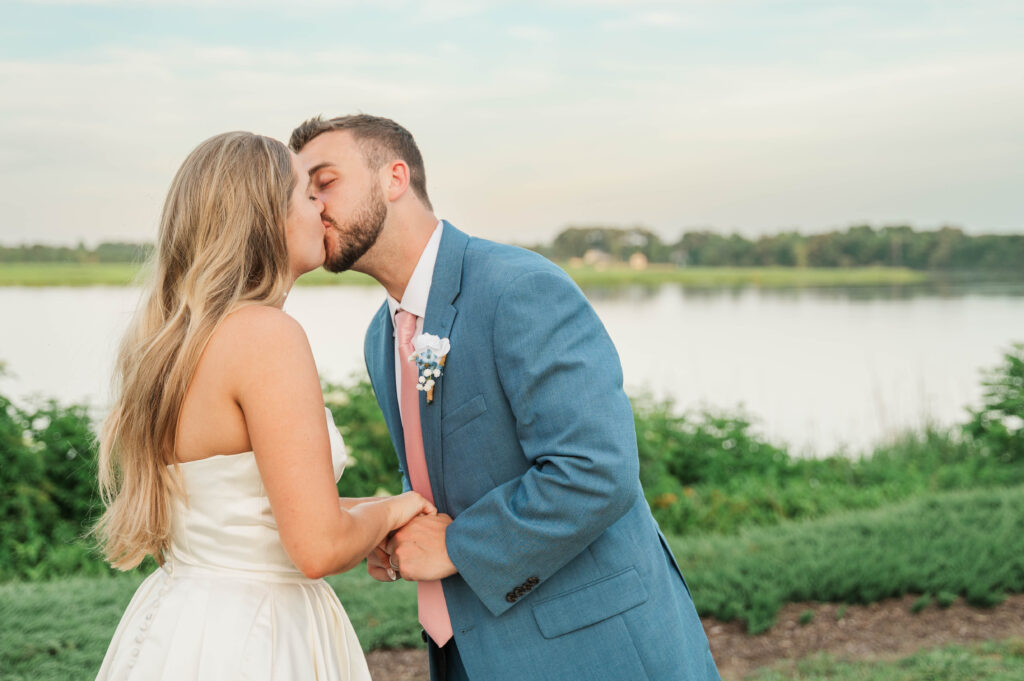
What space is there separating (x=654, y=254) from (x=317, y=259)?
69.1 ft

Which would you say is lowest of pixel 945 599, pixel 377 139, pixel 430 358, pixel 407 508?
pixel 945 599

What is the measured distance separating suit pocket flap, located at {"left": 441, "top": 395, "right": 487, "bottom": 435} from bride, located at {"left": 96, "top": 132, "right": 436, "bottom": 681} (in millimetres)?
232

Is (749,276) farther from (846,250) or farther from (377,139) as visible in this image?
(377,139)

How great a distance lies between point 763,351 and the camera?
1434cm

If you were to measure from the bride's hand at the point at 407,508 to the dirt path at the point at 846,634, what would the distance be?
7.52ft

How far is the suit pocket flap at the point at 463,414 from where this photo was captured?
7.40 ft

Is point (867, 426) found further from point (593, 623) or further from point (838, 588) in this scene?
point (593, 623)

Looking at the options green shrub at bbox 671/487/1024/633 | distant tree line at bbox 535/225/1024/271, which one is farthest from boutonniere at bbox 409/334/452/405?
distant tree line at bbox 535/225/1024/271

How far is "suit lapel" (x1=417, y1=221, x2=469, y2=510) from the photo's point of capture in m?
2.33

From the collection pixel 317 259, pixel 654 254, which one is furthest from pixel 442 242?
pixel 654 254

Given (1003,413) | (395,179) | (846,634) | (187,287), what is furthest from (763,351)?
(187,287)

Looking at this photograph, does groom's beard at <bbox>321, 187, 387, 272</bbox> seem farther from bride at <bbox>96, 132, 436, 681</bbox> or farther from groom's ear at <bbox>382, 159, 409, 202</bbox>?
bride at <bbox>96, 132, 436, 681</bbox>

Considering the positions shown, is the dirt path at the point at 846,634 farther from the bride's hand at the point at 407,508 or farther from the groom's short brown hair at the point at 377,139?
the groom's short brown hair at the point at 377,139

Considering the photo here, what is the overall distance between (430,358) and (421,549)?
50 cm
